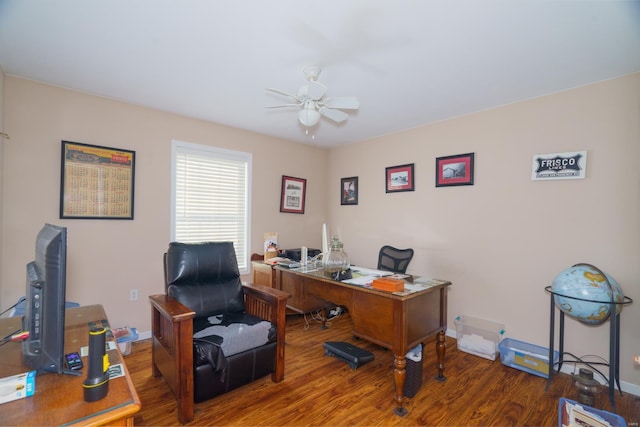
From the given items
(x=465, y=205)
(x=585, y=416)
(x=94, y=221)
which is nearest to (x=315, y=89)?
(x=465, y=205)

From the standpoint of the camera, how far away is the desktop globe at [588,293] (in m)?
2.01

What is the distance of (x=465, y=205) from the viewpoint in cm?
317

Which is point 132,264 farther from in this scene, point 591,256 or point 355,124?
point 591,256

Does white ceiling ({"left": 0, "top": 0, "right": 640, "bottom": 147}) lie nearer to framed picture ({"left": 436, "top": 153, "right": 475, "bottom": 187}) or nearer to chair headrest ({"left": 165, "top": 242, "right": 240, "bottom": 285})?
framed picture ({"left": 436, "top": 153, "right": 475, "bottom": 187})

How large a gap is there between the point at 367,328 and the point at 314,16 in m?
2.04

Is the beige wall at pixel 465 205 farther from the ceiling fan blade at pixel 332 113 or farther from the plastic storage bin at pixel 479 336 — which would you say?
the ceiling fan blade at pixel 332 113

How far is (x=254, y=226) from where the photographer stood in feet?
12.8

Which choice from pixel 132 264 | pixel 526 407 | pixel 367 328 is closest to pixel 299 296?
pixel 367 328

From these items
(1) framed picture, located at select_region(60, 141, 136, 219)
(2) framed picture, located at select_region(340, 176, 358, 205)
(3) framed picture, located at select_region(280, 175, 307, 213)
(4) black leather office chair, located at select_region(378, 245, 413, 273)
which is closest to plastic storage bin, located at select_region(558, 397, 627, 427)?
(4) black leather office chair, located at select_region(378, 245, 413, 273)

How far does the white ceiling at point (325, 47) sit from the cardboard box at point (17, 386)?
5.83 ft

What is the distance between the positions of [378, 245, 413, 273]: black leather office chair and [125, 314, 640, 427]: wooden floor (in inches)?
33.3

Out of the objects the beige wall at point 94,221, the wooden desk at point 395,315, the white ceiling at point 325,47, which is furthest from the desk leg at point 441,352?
the beige wall at point 94,221

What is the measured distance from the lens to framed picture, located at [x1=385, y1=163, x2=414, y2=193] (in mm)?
3668

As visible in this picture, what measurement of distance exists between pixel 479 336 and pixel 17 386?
3177 millimetres
